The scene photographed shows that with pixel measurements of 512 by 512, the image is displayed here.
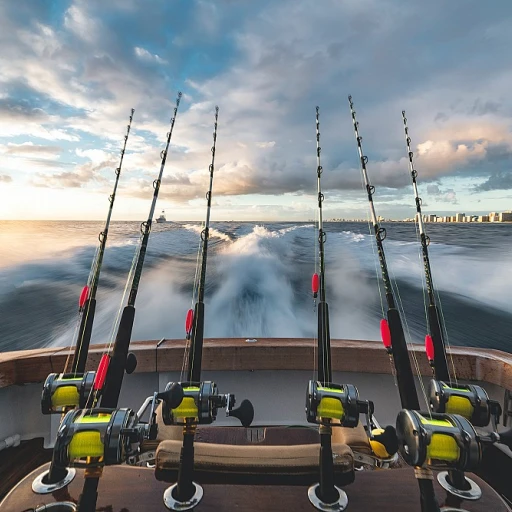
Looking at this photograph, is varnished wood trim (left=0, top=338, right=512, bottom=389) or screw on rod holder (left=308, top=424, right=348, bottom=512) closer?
screw on rod holder (left=308, top=424, right=348, bottom=512)

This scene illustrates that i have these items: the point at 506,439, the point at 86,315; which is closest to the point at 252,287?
the point at 86,315

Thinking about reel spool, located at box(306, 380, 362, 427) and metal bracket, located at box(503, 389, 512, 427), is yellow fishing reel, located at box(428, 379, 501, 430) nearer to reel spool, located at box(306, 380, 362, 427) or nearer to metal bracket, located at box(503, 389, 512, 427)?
reel spool, located at box(306, 380, 362, 427)

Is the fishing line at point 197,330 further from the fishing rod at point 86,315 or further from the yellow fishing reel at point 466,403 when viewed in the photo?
Result: the yellow fishing reel at point 466,403

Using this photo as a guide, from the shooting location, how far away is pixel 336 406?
1094mm

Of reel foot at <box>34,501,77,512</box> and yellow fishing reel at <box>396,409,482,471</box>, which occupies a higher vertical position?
yellow fishing reel at <box>396,409,482,471</box>

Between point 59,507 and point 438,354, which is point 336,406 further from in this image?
point 59,507

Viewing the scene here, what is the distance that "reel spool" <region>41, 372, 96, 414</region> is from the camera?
1.19m

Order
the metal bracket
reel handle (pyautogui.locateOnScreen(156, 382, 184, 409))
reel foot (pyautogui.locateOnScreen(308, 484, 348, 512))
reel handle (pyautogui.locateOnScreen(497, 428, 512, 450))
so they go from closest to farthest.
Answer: reel handle (pyautogui.locateOnScreen(497, 428, 512, 450))
reel handle (pyautogui.locateOnScreen(156, 382, 184, 409))
reel foot (pyautogui.locateOnScreen(308, 484, 348, 512))
the metal bracket

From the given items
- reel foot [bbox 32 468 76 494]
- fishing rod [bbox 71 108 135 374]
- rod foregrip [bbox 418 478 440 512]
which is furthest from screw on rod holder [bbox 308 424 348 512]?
fishing rod [bbox 71 108 135 374]

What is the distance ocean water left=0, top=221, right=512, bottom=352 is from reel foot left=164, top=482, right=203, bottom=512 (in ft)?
8.06

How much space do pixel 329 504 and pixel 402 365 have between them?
2.18 feet

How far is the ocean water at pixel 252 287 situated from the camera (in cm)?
478

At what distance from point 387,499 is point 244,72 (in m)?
4.11

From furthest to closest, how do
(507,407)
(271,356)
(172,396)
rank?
1. (271,356)
2. (507,407)
3. (172,396)
